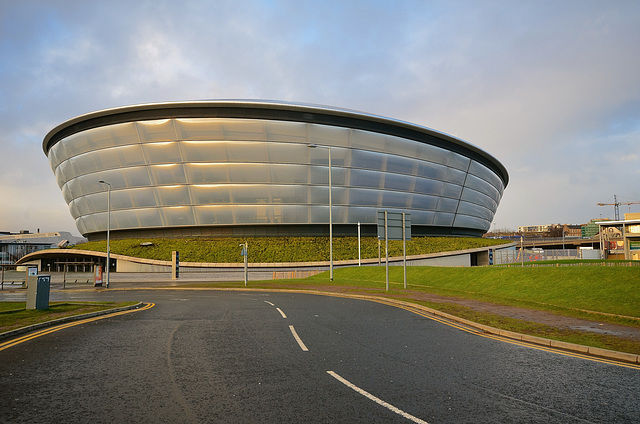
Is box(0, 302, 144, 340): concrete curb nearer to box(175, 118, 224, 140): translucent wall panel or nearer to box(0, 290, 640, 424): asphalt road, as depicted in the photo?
box(0, 290, 640, 424): asphalt road

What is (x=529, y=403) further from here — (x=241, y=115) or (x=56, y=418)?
(x=241, y=115)

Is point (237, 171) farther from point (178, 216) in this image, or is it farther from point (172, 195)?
point (178, 216)

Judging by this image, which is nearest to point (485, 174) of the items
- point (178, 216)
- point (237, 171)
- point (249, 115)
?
point (249, 115)

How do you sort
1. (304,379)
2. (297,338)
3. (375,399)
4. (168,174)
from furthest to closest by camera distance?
(168,174) < (297,338) < (304,379) < (375,399)

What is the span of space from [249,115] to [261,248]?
652 inches

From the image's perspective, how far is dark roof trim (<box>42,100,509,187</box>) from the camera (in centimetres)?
5034

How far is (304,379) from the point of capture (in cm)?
662

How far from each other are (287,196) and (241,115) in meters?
11.6

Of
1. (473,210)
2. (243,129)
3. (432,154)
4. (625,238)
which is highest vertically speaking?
(243,129)

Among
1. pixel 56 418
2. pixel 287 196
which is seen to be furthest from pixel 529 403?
pixel 287 196

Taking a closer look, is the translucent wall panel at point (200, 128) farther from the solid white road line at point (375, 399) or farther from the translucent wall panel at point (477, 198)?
the solid white road line at point (375, 399)

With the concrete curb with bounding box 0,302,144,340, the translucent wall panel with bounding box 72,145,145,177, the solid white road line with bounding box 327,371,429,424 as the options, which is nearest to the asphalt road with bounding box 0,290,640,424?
the solid white road line with bounding box 327,371,429,424

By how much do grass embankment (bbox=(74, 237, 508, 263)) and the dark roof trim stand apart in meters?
15.4

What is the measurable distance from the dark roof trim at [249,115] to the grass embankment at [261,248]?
15.4 meters
